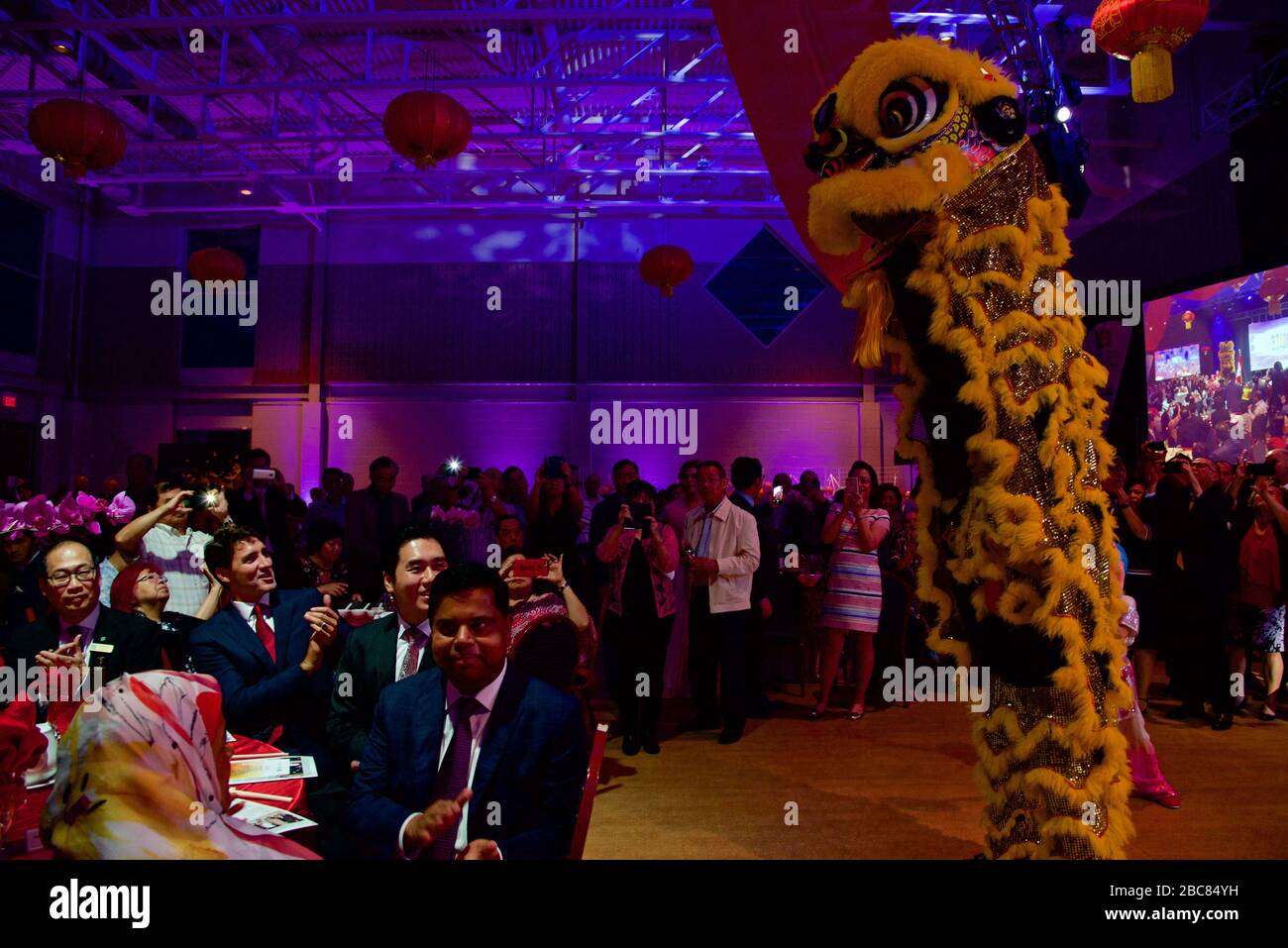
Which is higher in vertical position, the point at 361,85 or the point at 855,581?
the point at 361,85

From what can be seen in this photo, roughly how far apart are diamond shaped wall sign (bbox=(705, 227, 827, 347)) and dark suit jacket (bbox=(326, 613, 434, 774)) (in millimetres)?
10050

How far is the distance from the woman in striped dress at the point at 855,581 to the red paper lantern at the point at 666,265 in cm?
431

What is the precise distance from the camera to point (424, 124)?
545 centimetres

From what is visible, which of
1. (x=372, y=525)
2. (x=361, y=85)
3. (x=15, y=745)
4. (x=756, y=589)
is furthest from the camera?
(x=361, y=85)

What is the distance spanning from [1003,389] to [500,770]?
59.3 inches

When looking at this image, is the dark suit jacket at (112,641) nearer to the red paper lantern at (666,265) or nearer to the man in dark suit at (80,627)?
the man in dark suit at (80,627)

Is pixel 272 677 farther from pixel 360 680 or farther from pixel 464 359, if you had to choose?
pixel 464 359

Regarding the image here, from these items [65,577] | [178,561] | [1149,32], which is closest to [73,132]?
[178,561]

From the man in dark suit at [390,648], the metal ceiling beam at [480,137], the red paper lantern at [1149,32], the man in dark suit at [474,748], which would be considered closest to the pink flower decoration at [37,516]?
the man in dark suit at [390,648]

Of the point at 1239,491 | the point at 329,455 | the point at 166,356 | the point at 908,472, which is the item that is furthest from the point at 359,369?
the point at 1239,491

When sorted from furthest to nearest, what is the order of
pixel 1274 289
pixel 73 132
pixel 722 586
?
pixel 1274 289, pixel 73 132, pixel 722 586

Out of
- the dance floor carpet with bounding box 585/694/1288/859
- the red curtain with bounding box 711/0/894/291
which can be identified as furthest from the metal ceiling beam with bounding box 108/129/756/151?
the dance floor carpet with bounding box 585/694/1288/859

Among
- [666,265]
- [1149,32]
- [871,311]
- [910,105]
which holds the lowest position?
[871,311]

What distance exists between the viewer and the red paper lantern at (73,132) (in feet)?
17.6
